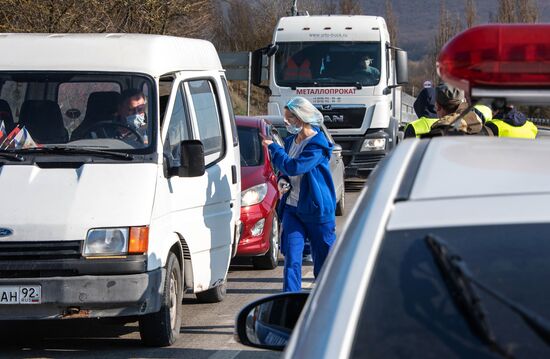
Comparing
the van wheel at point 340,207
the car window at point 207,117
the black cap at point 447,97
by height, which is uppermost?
the black cap at point 447,97

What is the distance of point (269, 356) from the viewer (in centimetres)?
811

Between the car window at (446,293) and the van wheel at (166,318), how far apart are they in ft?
17.7

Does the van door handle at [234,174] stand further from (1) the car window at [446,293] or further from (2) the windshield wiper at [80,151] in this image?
(1) the car window at [446,293]

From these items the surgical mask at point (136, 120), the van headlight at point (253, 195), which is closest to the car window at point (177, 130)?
the surgical mask at point (136, 120)

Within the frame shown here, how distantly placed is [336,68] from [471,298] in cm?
1850

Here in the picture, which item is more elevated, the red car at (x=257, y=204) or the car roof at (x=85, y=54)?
the car roof at (x=85, y=54)

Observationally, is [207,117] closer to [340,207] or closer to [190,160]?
[190,160]

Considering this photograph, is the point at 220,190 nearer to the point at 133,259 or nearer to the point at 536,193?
the point at 133,259

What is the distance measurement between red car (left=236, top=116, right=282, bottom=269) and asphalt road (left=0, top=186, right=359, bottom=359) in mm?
1326

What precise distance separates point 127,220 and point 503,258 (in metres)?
5.17

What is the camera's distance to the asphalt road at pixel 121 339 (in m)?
8.20

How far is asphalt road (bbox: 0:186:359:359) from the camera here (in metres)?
8.20

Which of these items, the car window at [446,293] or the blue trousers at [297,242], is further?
Result: the blue trousers at [297,242]

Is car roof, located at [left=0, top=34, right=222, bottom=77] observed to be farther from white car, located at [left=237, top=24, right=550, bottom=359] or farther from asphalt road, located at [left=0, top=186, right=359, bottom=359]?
white car, located at [left=237, top=24, right=550, bottom=359]
